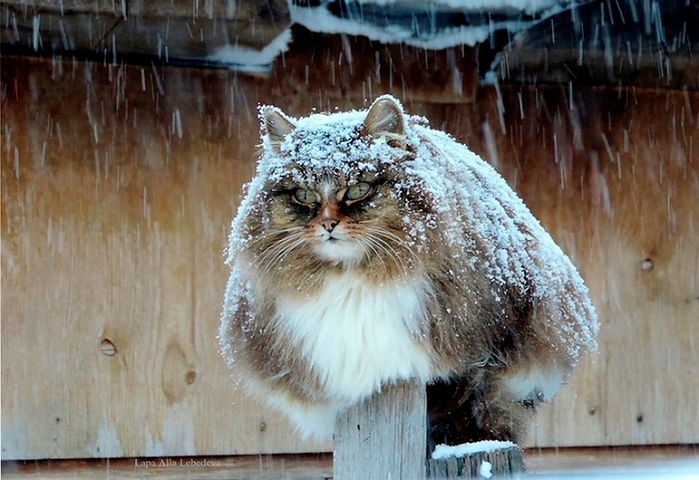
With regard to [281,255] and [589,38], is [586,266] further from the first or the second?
[281,255]

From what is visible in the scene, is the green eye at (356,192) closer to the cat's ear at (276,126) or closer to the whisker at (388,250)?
the whisker at (388,250)

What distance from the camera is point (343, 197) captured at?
5.63 feet

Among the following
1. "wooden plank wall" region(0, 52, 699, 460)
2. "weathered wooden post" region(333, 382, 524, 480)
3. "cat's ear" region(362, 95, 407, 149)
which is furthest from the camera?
"wooden plank wall" region(0, 52, 699, 460)

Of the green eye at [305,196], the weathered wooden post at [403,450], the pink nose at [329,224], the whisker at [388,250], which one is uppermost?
the green eye at [305,196]

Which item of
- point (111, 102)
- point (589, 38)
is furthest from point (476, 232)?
point (111, 102)

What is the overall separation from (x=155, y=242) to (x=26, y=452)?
0.79 meters

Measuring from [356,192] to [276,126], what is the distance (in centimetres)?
23

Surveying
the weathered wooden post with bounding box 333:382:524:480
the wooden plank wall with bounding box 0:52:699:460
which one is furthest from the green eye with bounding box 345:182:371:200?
the wooden plank wall with bounding box 0:52:699:460

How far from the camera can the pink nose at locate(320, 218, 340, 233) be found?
1.68 metres

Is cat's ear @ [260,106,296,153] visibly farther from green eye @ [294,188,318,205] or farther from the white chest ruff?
the white chest ruff

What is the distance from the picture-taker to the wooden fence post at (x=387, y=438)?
1.68 metres

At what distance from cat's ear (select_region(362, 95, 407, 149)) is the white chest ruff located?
0.83 feet

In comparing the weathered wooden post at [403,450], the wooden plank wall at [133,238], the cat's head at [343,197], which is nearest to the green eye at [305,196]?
the cat's head at [343,197]

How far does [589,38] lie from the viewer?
298cm
